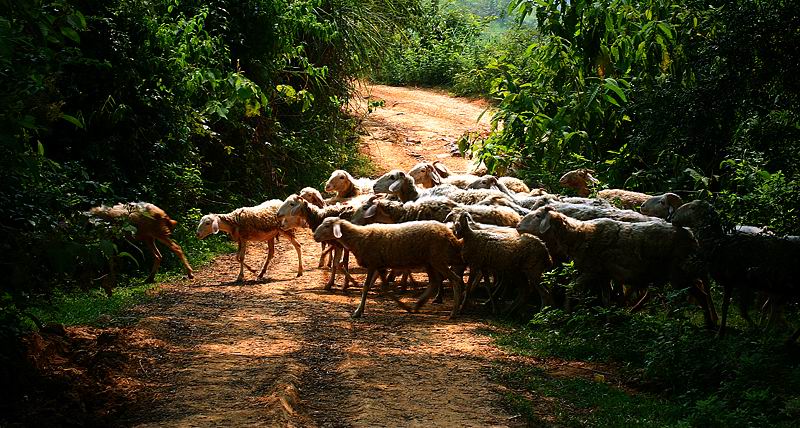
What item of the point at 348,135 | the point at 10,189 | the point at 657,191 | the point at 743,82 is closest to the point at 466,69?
the point at 348,135

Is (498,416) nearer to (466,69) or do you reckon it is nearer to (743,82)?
(743,82)

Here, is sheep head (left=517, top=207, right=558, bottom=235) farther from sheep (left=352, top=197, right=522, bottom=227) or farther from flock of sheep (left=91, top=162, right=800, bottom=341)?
sheep (left=352, top=197, right=522, bottom=227)

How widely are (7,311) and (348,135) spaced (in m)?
17.7

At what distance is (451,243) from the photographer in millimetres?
11836

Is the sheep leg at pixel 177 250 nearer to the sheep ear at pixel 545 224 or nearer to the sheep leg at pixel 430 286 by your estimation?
the sheep leg at pixel 430 286

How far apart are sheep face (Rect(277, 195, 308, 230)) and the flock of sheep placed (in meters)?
0.02

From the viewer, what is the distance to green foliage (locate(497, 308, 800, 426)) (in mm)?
7359

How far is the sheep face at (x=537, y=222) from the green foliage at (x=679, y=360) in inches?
43.6

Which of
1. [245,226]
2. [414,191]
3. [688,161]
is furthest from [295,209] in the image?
[688,161]

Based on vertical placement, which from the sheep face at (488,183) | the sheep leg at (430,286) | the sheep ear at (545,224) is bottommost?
the sheep leg at (430,286)

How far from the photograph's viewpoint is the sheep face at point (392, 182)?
15.3m

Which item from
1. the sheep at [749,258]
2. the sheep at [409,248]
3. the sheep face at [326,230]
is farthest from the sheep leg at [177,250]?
the sheep at [749,258]

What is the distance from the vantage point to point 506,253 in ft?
37.7

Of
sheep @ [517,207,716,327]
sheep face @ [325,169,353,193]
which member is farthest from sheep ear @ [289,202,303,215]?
sheep @ [517,207,716,327]
